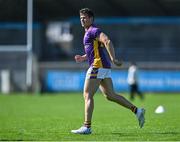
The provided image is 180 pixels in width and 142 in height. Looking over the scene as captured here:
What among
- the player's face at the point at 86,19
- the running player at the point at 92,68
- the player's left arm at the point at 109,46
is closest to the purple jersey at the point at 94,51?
the running player at the point at 92,68

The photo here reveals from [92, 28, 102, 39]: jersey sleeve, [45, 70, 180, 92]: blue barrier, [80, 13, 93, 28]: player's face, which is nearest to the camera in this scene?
[92, 28, 102, 39]: jersey sleeve

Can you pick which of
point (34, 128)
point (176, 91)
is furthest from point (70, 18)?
point (34, 128)

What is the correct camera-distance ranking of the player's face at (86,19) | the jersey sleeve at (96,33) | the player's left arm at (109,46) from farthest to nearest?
the player's face at (86,19) → the jersey sleeve at (96,33) → the player's left arm at (109,46)

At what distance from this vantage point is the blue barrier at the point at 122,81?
133ft

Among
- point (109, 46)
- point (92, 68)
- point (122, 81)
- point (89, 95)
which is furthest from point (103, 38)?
point (122, 81)

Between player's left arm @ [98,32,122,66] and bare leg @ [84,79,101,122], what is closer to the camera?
player's left arm @ [98,32,122,66]

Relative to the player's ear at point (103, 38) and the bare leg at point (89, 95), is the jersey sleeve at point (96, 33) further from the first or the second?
the bare leg at point (89, 95)

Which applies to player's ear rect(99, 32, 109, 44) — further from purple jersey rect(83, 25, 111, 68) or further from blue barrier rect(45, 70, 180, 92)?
blue barrier rect(45, 70, 180, 92)

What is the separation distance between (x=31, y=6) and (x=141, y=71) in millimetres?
7726

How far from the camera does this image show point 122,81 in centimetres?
4103

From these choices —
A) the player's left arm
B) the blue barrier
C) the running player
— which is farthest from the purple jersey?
the blue barrier

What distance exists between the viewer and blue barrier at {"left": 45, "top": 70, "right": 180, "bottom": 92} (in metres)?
40.6

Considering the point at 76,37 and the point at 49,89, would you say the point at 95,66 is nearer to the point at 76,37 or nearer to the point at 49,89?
the point at 49,89

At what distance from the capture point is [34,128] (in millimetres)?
15023
